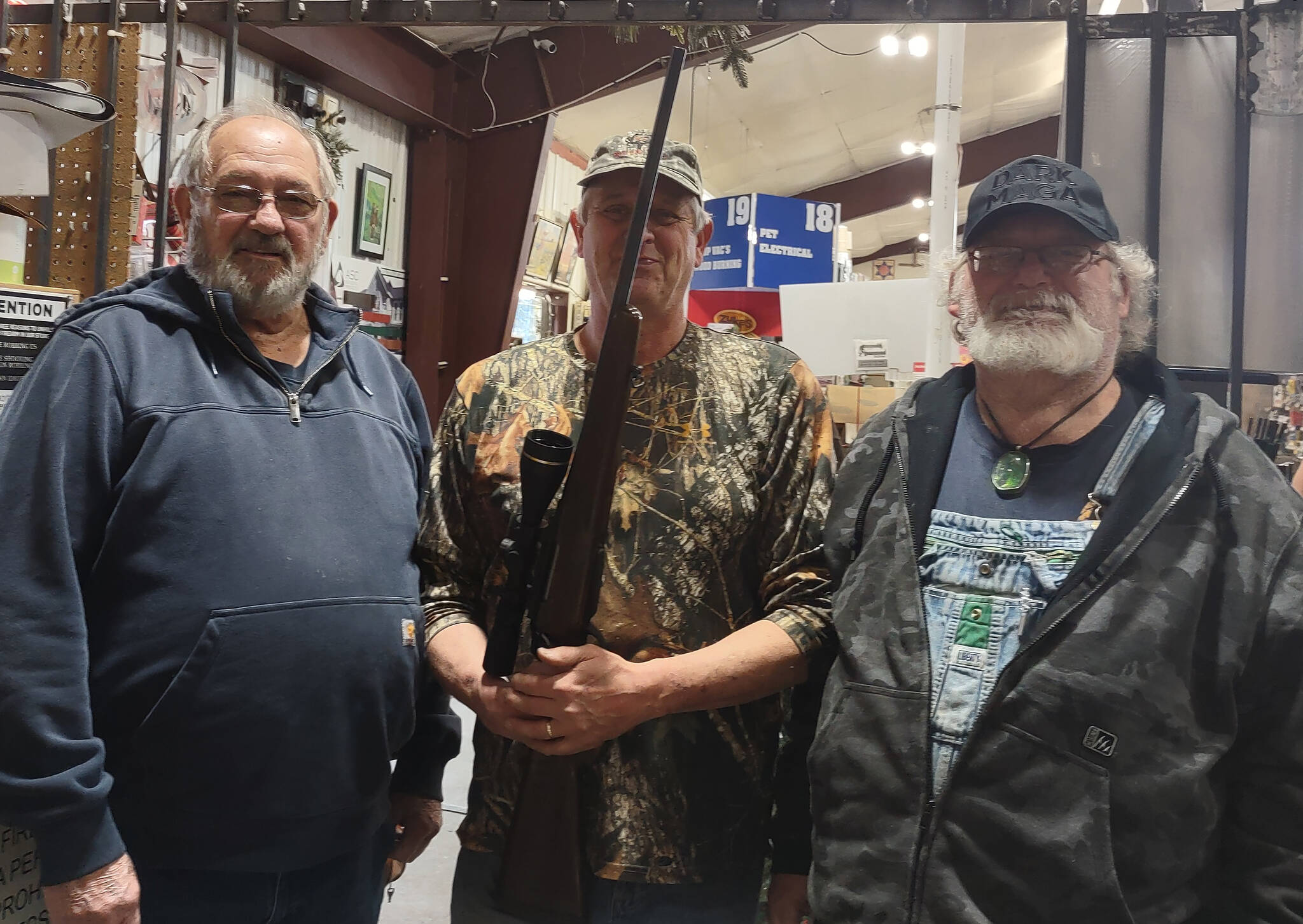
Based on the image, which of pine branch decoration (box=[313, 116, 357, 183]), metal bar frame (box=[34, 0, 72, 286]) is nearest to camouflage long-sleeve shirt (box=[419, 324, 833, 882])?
metal bar frame (box=[34, 0, 72, 286])

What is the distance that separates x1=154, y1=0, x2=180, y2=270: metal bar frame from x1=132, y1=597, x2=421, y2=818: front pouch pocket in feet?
2.56

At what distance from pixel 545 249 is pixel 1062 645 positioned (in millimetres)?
5719

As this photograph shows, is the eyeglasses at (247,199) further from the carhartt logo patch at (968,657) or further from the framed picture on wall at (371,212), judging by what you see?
the framed picture on wall at (371,212)

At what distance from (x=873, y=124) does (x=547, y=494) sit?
7.72 metres

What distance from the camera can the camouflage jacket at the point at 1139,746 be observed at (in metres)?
1.06

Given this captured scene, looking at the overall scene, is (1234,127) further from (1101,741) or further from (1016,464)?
(1101,741)

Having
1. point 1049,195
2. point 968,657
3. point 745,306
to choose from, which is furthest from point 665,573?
point 745,306

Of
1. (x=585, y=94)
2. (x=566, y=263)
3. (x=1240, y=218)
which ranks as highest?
(x=585, y=94)

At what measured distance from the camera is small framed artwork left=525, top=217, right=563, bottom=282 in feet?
20.8

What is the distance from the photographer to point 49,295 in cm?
163

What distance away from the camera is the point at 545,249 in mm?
6441

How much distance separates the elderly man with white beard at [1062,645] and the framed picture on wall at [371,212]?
12.6 feet

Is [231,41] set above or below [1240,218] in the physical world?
above

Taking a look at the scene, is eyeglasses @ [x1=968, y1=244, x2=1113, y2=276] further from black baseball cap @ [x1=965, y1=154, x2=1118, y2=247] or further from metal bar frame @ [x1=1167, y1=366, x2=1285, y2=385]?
metal bar frame @ [x1=1167, y1=366, x2=1285, y2=385]
